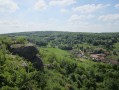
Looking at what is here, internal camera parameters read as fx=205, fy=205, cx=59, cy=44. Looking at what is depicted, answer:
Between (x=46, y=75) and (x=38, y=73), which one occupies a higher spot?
(x=38, y=73)

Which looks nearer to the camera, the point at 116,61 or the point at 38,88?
the point at 38,88

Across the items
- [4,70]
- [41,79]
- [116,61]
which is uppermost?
[4,70]

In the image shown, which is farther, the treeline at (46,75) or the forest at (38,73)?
the forest at (38,73)

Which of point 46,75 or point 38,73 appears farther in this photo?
point 46,75

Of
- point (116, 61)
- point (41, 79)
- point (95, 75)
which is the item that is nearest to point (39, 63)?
point (41, 79)

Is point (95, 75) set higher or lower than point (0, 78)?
lower

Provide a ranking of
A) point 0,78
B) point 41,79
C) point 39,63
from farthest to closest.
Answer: point 39,63 < point 41,79 < point 0,78

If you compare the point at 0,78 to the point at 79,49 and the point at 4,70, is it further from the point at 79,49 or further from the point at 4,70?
the point at 79,49

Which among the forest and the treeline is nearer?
the treeline

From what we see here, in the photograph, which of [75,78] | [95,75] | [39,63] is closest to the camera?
[39,63]

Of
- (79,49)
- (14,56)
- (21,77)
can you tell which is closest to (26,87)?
(21,77)
